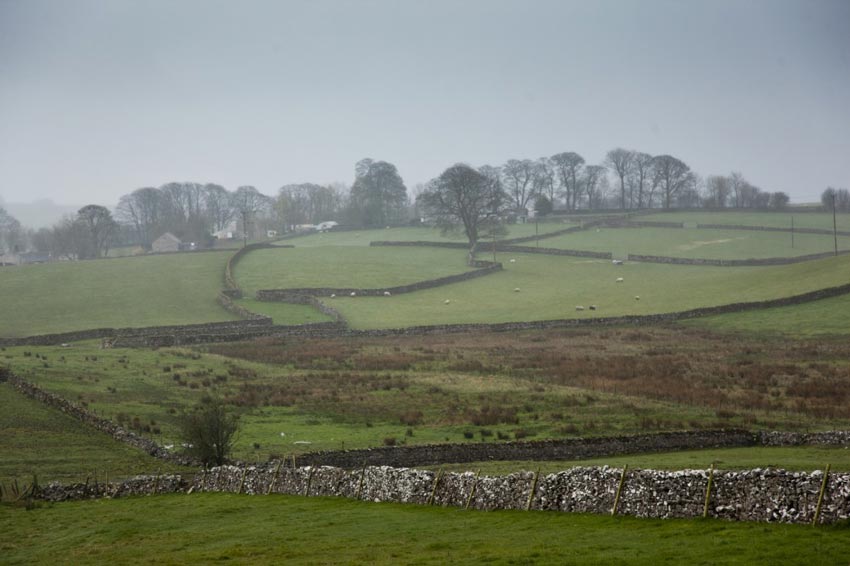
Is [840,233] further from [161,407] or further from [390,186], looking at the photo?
[161,407]

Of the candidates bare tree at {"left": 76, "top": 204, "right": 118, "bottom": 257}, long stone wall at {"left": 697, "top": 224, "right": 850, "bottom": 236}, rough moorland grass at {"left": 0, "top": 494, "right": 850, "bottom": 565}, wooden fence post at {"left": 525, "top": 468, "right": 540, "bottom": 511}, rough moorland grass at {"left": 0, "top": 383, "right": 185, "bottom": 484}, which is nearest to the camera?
rough moorland grass at {"left": 0, "top": 494, "right": 850, "bottom": 565}

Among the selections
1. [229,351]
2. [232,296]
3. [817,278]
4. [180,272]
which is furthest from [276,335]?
[817,278]

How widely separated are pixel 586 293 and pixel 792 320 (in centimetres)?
2803

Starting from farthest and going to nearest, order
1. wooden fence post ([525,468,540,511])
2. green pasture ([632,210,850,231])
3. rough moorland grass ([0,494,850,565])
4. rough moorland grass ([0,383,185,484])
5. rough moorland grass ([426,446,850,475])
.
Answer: green pasture ([632,210,850,231])
rough moorland grass ([0,383,185,484])
rough moorland grass ([426,446,850,475])
wooden fence post ([525,468,540,511])
rough moorland grass ([0,494,850,565])

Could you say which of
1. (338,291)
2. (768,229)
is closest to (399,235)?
(338,291)

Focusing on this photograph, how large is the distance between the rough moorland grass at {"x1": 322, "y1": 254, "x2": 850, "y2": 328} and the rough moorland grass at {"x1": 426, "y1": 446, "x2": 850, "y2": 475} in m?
39.9

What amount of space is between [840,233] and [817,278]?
56377 millimetres

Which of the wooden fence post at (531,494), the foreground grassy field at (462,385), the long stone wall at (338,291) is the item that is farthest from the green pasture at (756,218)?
the wooden fence post at (531,494)

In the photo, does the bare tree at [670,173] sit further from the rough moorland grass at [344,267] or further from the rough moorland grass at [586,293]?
the rough moorland grass at [586,293]

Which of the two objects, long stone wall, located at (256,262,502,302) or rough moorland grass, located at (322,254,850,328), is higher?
long stone wall, located at (256,262,502,302)

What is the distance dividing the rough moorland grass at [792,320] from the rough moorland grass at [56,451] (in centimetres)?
4696

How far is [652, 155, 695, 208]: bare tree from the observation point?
612ft

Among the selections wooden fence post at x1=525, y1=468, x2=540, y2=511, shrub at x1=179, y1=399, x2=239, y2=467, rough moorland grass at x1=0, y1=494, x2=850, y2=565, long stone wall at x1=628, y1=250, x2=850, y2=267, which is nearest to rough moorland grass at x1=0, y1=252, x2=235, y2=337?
shrub at x1=179, y1=399, x2=239, y2=467

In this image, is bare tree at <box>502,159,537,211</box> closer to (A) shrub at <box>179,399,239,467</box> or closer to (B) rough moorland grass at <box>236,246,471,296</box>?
(B) rough moorland grass at <box>236,246,471,296</box>
